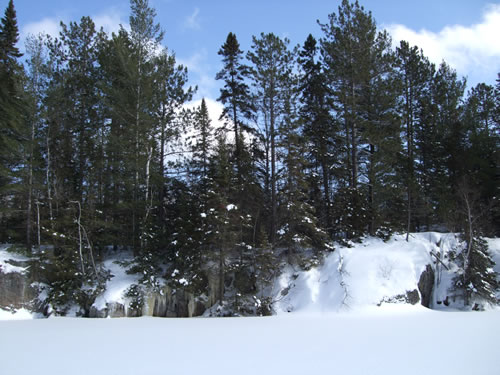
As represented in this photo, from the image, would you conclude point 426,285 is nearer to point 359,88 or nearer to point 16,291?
point 359,88

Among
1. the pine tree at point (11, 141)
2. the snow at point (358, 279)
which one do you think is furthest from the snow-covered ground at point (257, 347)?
the pine tree at point (11, 141)

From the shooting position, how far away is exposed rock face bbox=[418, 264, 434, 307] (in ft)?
47.4

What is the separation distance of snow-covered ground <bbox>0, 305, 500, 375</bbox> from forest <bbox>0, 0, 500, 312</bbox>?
463 cm

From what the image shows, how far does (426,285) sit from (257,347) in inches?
458

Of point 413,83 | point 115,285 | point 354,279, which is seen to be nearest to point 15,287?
point 115,285

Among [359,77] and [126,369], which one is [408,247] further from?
[126,369]

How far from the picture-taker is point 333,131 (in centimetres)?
1816

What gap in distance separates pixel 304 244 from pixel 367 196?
6.11 m

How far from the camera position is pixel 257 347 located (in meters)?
7.02

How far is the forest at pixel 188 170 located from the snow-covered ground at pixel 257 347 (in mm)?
4626

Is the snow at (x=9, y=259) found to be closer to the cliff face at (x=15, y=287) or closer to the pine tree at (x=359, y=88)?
the cliff face at (x=15, y=287)

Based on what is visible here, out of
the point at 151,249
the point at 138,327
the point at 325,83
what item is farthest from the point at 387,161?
the point at 138,327

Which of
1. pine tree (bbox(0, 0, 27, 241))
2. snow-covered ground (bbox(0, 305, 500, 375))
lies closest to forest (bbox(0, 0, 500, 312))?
pine tree (bbox(0, 0, 27, 241))

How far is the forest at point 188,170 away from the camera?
14430 millimetres
